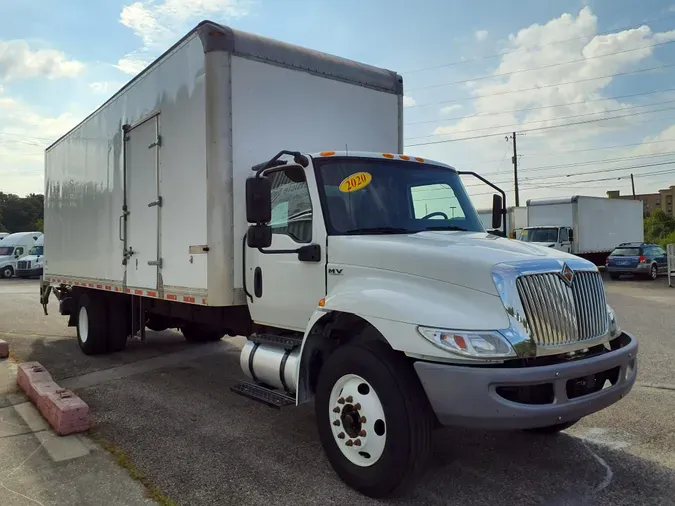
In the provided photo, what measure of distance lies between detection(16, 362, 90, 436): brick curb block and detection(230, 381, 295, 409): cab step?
1532 millimetres

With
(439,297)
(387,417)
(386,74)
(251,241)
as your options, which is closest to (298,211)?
(251,241)

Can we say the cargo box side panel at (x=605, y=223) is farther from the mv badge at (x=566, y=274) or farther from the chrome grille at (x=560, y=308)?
the mv badge at (x=566, y=274)

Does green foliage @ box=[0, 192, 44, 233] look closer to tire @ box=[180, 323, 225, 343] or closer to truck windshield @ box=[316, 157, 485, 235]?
tire @ box=[180, 323, 225, 343]

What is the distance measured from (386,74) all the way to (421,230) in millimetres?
2850

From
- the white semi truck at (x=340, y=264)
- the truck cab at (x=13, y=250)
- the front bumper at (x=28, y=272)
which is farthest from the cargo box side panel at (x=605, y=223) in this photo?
the truck cab at (x=13, y=250)

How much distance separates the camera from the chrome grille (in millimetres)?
3379

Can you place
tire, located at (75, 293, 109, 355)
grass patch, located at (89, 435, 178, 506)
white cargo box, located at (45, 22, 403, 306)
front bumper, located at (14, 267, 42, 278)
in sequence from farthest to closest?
front bumper, located at (14, 267, 42, 278) < tire, located at (75, 293, 109, 355) < white cargo box, located at (45, 22, 403, 306) < grass patch, located at (89, 435, 178, 506)

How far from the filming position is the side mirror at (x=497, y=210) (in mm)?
5855

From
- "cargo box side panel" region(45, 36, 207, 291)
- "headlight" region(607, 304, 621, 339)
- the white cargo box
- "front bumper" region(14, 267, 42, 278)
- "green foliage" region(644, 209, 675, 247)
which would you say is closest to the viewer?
"headlight" region(607, 304, 621, 339)

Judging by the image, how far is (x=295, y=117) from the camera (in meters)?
5.76

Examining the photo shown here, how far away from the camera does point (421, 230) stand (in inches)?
177

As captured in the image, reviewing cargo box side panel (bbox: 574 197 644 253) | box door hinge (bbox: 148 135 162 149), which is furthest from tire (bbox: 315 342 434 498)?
cargo box side panel (bbox: 574 197 644 253)

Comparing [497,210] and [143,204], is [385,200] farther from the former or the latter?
[143,204]

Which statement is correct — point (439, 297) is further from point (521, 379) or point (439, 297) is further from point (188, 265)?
point (188, 265)
